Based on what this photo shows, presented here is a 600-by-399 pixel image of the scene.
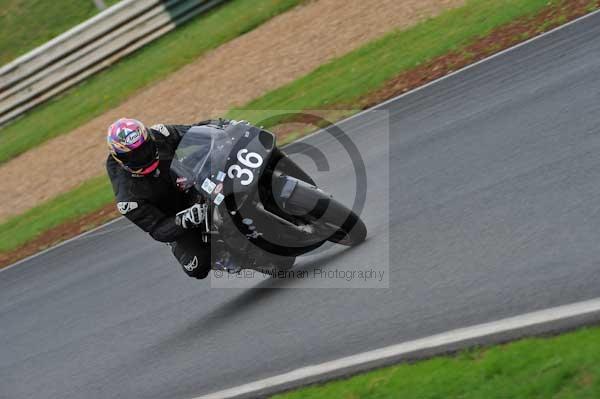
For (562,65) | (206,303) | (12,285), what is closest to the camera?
(206,303)

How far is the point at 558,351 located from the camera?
428cm

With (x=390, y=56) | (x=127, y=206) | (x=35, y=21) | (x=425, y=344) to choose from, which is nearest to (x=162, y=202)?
(x=127, y=206)

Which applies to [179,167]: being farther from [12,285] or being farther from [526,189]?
[12,285]

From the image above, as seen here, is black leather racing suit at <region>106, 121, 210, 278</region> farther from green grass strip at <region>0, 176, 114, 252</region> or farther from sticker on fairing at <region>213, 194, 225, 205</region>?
green grass strip at <region>0, 176, 114, 252</region>

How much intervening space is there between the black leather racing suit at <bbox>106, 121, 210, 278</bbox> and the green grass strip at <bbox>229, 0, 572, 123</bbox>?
5.11 meters

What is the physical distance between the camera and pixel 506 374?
14.1 feet

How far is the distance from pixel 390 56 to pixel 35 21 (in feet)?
46.0

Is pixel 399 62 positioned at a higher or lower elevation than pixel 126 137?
lower

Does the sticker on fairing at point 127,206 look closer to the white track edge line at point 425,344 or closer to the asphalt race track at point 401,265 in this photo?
the asphalt race track at point 401,265

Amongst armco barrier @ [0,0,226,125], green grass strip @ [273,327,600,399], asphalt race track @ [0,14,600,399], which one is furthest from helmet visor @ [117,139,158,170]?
armco barrier @ [0,0,226,125]

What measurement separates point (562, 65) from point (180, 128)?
446cm

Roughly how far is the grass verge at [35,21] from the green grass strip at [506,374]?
19.5 m

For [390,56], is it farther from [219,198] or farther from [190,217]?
[219,198]

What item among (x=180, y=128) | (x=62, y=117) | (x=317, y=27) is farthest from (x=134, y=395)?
(x=62, y=117)
